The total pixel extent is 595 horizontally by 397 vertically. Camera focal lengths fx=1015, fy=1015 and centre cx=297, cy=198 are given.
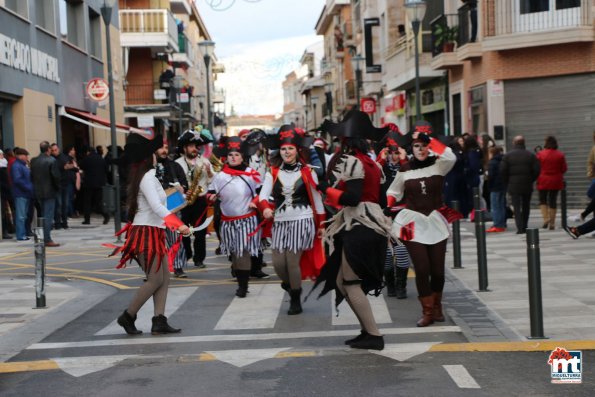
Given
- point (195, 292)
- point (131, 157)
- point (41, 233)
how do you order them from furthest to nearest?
point (195, 292)
point (41, 233)
point (131, 157)

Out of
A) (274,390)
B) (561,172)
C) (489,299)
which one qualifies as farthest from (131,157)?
(561,172)

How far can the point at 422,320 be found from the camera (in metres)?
8.77

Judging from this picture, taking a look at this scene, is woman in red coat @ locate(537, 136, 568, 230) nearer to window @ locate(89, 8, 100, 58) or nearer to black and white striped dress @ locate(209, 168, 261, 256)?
black and white striped dress @ locate(209, 168, 261, 256)

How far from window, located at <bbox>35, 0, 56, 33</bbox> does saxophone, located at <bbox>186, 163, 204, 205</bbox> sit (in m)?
13.9

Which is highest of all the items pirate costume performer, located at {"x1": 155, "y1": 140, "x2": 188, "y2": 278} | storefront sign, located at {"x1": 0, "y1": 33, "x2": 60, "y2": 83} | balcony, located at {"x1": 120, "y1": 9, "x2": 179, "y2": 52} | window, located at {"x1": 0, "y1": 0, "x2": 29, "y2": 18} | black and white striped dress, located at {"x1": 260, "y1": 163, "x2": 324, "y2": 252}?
balcony, located at {"x1": 120, "y1": 9, "x2": 179, "y2": 52}

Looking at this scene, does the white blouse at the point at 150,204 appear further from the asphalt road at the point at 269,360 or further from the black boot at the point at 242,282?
the black boot at the point at 242,282

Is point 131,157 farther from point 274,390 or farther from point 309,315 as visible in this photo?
point 274,390

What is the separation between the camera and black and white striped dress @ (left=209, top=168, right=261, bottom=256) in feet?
36.0

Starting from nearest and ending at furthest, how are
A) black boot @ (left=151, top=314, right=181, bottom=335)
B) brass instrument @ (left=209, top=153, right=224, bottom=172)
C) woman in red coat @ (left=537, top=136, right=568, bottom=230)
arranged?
black boot @ (left=151, top=314, right=181, bottom=335)
brass instrument @ (left=209, top=153, right=224, bottom=172)
woman in red coat @ (left=537, top=136, right=568, bottom=230)

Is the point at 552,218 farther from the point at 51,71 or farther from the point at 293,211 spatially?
the point at 51,71

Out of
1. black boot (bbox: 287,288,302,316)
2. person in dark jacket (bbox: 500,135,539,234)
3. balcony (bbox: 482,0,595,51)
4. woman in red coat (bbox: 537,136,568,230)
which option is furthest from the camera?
balcony (bbox: 482,0,595,51)

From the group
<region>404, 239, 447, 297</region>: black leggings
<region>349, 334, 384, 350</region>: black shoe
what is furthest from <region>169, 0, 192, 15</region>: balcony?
<region>349, 334, 384, 350</region>: black shoe

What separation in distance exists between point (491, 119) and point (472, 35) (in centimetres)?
272

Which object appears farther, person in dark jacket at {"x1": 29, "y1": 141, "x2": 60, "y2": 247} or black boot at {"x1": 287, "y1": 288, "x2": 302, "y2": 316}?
person in dark jacket at {"x1": 29, "y1": 141, "x2": 60, "y2": 247}
